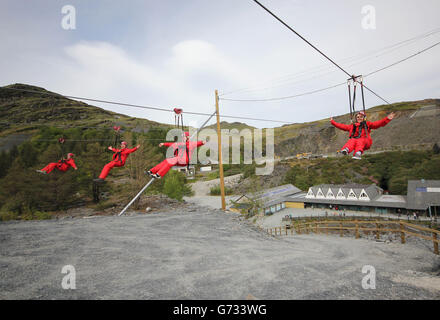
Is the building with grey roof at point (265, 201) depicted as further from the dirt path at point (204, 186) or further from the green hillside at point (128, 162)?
the dirt path at point (204, 186)

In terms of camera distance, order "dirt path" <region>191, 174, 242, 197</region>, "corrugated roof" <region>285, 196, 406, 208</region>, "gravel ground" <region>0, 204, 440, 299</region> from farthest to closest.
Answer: "dirt path" <region>191, 174, 242, 197</region> < "corrugated roof" <region>285, 196, 406, 208</region> < "gravel ground" <region>0, 204, 440, 299</region>

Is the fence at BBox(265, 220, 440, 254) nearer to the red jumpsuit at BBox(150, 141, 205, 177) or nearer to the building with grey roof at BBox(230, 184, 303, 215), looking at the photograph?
the red jumpsuit at BBox(150, 141, 205, 177)

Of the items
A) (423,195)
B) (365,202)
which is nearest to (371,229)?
(365,202)

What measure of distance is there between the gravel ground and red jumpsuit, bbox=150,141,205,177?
243cm

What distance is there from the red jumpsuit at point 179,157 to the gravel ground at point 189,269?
2.43 metres

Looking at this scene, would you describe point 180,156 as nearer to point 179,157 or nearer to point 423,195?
point 179,157

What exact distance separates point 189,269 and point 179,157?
3215 mm

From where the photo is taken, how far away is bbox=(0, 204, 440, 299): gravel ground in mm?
3432

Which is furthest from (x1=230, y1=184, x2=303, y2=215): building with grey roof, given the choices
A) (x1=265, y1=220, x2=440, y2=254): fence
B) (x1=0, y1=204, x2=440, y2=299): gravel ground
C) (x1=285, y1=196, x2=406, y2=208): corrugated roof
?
(x1=0, y1=204, x2=440, y2=299): gravel ground

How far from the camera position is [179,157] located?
6.27m

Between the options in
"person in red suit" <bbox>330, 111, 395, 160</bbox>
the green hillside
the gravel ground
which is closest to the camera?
the gravel ground

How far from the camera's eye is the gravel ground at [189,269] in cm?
343

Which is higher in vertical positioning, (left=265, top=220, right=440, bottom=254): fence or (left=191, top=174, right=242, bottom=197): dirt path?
(left=265, top=220, right=440, bottom=254): fence
